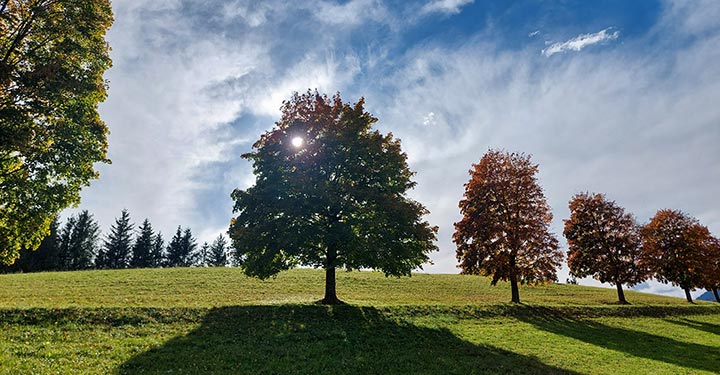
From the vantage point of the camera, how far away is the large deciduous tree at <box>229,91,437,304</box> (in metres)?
26.5

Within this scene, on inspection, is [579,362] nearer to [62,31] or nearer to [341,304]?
[341,304]

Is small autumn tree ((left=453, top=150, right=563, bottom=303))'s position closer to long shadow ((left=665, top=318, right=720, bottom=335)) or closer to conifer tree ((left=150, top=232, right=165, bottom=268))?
long shadow ((left=665, top=318, right=720, bottom=335))

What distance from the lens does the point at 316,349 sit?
18.5 meters

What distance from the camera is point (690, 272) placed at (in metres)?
52.2

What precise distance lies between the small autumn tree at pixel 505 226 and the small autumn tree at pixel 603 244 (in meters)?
15.3

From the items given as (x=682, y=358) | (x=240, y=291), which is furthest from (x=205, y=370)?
(x=682, y=358)

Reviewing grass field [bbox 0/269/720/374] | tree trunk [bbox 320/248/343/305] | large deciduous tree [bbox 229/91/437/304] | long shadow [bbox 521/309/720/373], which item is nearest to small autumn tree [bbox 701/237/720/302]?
grass field [bbox 0/269/720/374]

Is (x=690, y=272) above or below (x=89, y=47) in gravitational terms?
below

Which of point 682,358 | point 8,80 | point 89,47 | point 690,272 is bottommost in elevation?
point 682,358

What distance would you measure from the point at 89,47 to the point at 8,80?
4.25 meters

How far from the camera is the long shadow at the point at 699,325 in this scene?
1351 inches

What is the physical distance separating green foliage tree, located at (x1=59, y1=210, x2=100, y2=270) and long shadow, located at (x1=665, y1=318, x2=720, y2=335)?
116606 millimetres

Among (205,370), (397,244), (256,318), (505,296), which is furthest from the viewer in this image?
(505,296)

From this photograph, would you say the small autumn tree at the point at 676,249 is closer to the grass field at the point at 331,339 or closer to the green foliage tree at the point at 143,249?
the grass field at the point at 331,339
